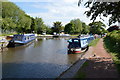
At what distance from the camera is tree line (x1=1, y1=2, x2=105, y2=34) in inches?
1766

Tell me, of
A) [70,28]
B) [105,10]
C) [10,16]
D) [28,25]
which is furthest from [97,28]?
[105,10]

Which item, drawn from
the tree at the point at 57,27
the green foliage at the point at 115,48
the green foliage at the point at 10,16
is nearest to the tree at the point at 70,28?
the tree at the point at 57,27

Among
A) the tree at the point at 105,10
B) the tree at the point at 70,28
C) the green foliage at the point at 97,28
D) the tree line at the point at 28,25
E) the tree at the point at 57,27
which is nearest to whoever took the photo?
the tree at the point at 105,10

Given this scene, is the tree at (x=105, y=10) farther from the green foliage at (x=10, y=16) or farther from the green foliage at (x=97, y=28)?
the green foliage at (x=97, y=28)

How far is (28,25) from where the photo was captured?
5953 cm

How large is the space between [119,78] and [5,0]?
42428mm

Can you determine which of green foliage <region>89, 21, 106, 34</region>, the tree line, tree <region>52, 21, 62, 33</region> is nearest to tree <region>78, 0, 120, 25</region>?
the tree line

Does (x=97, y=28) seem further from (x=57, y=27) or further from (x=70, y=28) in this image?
(x=57, y=27)

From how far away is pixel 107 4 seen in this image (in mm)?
10453

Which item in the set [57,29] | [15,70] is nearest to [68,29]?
[57,29]

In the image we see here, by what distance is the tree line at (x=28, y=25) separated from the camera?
44862 mm

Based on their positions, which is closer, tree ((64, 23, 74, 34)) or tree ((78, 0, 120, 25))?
tree ((78, 0, 120, 25))

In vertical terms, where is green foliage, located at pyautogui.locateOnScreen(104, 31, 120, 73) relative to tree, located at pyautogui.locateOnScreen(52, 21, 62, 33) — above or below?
below

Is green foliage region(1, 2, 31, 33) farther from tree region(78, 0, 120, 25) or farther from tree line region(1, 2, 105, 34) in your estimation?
tree region(78, 0, 120, 25)
